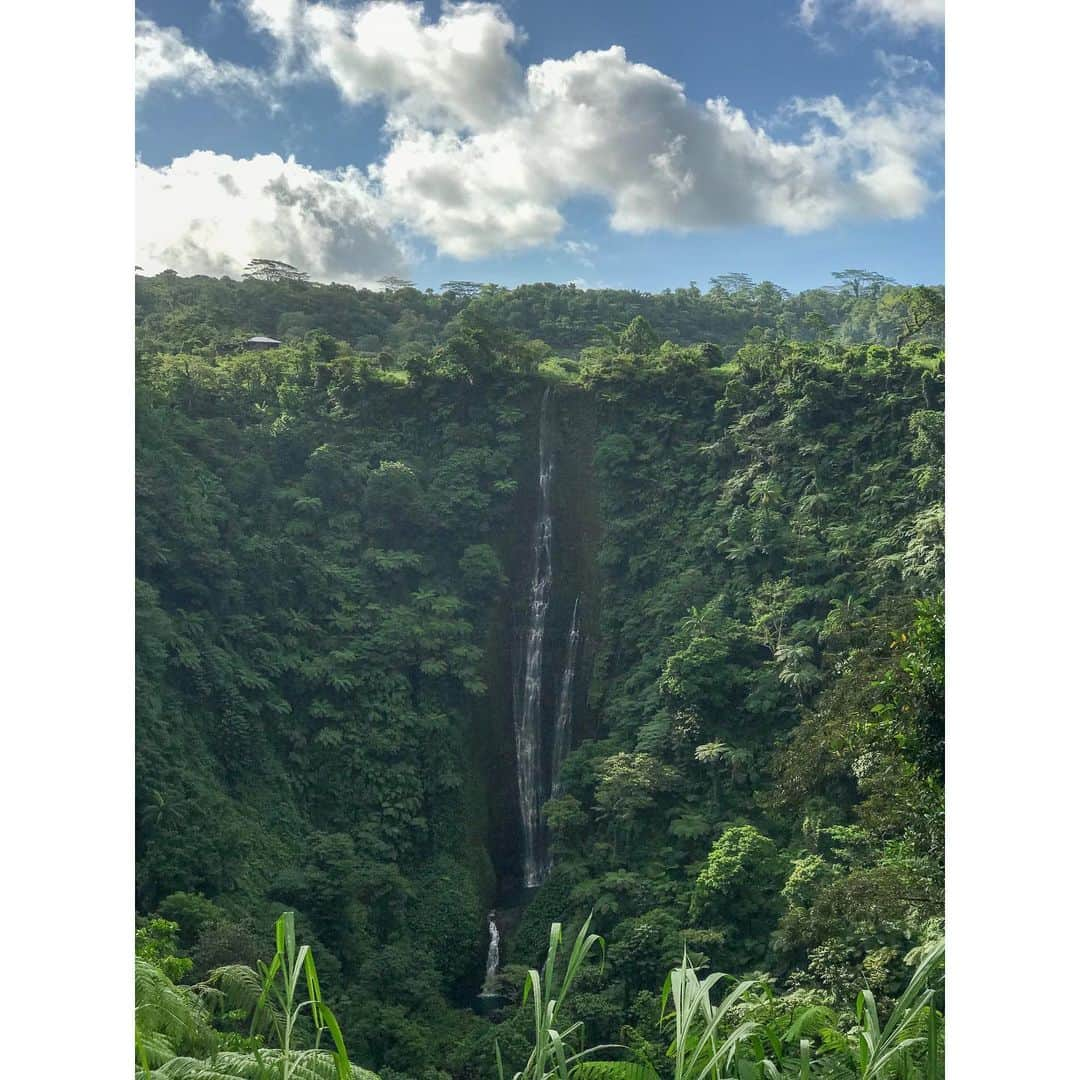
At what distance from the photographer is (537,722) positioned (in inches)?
395

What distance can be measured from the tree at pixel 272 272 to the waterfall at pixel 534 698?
3.75 meters

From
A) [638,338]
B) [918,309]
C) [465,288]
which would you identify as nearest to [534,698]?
[638,338]

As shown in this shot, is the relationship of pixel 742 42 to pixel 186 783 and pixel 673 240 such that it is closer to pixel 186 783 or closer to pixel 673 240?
pixel 673 240

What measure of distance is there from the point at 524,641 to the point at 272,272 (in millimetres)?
5716

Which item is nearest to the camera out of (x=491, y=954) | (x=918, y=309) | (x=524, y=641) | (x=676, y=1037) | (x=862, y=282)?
(x=676, y=1037)

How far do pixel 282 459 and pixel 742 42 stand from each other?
5845mm

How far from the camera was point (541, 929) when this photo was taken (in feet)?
26.6

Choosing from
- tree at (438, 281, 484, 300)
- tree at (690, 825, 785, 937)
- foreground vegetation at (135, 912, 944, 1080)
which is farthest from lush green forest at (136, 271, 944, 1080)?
foreground vegetation at (135, 912, 944, 1080)

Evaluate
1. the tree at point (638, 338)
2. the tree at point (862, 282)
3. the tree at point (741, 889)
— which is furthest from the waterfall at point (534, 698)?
the tree at point (862, 282)

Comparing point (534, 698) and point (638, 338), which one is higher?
point (638, 338)

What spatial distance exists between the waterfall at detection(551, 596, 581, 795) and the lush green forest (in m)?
0.04

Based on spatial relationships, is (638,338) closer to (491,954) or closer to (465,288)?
(465,288)

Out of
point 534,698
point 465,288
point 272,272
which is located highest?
point 272,272
